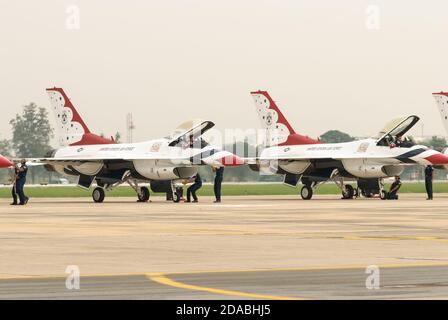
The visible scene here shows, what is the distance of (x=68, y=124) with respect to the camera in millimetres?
63344

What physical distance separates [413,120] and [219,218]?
2274cm

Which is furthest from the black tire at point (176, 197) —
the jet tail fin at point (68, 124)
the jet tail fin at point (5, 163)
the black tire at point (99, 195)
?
the jet tail fin at point (5, 163)

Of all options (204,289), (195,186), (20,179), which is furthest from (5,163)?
(204,289)

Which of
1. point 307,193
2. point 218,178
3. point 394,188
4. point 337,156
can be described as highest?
point 337,156

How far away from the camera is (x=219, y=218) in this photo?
37594 millimetres

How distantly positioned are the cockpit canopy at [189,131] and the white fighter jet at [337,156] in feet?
22.2

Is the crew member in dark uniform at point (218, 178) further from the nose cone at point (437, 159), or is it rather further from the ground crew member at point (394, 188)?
the nose cone at point (437, 159)

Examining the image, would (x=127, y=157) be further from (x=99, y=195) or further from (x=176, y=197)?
Result: (x=176, y=197)

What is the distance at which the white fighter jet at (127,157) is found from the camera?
5725cm

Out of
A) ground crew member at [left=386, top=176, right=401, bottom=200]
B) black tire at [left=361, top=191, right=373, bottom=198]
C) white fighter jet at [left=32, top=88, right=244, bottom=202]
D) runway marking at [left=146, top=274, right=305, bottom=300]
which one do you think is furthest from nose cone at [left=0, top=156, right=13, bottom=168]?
runway marking at [left=146, top=274, right=305, bottom=300]

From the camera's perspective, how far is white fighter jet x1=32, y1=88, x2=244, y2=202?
57250 millimetres

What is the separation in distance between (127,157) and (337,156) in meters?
11.0

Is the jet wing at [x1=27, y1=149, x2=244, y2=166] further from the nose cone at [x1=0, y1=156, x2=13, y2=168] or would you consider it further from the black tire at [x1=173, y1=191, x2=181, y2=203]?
the nose cone at [x1=0, y1=156, x2=13, y2=168]

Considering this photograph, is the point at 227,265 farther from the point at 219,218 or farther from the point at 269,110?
the point at 269,110
